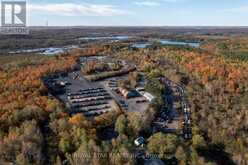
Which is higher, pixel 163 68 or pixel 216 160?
pixel 163 68

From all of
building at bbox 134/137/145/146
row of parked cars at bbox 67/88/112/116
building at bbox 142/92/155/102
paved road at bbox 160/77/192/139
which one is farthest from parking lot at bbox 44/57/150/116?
building at bbox 134/137/145/146

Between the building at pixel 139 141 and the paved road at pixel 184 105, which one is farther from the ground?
the paved road at pixel 184 105

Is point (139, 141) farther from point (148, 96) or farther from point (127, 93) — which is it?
point (127, 93)

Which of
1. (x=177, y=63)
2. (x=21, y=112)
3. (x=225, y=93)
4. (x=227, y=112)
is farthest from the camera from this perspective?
(x=177, y=63)

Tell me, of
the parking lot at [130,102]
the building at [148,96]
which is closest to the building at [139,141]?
the parking lot at [130,102]

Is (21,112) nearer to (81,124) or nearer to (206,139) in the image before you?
(81,124)

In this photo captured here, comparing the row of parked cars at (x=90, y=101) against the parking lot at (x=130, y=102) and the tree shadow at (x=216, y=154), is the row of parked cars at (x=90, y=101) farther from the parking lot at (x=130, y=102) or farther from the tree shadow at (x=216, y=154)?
the tree shadow at (x=216, y=154)

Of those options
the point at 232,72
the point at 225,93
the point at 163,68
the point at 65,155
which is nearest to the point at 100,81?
the point at 163,68

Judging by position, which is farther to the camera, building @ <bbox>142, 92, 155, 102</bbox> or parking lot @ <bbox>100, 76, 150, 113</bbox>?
building @ <bbox>142, 92, 155, 102</bbox>

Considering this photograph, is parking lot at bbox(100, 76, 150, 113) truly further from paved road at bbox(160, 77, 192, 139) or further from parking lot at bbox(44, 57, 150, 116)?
paved road at bbox(160, 77, 192, 139)

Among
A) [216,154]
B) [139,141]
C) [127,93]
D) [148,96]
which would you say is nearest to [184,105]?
[148,96]

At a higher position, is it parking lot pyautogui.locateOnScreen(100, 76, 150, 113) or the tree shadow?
parking lot pyautogui.locateOnScreen(100, 76, 150, 113)
